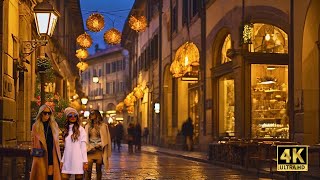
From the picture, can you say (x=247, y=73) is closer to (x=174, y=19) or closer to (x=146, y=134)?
(x=174, y=19)

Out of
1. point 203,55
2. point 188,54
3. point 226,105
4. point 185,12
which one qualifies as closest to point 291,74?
point 226,105

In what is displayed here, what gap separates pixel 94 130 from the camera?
49.4 ft

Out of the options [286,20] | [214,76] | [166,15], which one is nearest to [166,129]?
Result: [166,15]

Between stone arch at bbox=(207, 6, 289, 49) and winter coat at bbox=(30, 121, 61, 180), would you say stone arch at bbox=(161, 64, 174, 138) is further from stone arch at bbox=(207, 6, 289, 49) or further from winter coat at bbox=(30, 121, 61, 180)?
winter coat at bbox=(30, 121, 61, 180)

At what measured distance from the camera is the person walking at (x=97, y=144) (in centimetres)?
1486

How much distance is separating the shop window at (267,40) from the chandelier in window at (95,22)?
20.9 ft

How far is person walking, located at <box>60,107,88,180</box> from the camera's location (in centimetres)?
1159

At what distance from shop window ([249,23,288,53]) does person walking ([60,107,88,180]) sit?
56.0ft

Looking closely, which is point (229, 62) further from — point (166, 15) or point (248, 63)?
point (166, 15)

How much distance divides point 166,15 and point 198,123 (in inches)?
482

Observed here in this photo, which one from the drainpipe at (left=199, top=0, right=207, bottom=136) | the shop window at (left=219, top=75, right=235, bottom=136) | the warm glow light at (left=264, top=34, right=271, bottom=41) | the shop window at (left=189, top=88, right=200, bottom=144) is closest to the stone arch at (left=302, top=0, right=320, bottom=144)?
the warm glow light at (left=264, top=34, right=271, bottom=41)

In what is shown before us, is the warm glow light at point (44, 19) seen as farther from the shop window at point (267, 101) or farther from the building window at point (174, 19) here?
the building window at point (174, 19)

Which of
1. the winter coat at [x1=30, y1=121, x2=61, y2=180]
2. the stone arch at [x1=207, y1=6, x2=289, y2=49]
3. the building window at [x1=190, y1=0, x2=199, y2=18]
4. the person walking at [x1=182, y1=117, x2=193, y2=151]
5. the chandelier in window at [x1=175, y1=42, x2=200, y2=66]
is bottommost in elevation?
the person walking at [x1=182, y1=117, x2=193, y2=151]

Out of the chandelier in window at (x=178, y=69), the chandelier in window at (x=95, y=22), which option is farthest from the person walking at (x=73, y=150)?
the chandelier in window at (x=178, y=69)
